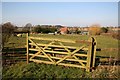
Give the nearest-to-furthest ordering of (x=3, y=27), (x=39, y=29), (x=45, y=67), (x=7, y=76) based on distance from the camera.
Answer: (x=7, y=76) < (x=45, y=67) < (x=3, y=27) < (x=39, y=29)

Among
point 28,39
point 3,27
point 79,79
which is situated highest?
point 3,27

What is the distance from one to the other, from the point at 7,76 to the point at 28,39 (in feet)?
10.3

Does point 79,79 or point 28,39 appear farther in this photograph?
point 28,39

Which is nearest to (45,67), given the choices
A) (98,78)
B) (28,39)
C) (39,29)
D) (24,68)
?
(24,68)

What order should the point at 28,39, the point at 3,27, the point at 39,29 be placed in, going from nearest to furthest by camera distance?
the point at 28,39 < the point at 3,27 < the point at 39,29

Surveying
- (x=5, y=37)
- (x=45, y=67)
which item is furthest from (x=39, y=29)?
(x=45, y=67)

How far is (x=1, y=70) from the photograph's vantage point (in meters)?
8.75

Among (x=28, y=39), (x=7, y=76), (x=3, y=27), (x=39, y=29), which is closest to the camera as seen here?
(x=7, y=76)

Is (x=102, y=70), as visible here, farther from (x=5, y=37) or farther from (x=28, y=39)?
(x=5, y=37)

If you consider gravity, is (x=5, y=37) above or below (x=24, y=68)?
above

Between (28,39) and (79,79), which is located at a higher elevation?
(28,39)

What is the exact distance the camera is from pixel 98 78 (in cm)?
817

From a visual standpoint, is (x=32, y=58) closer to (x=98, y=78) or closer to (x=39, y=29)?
(x=98, y=78)

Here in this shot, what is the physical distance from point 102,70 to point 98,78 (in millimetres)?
968
